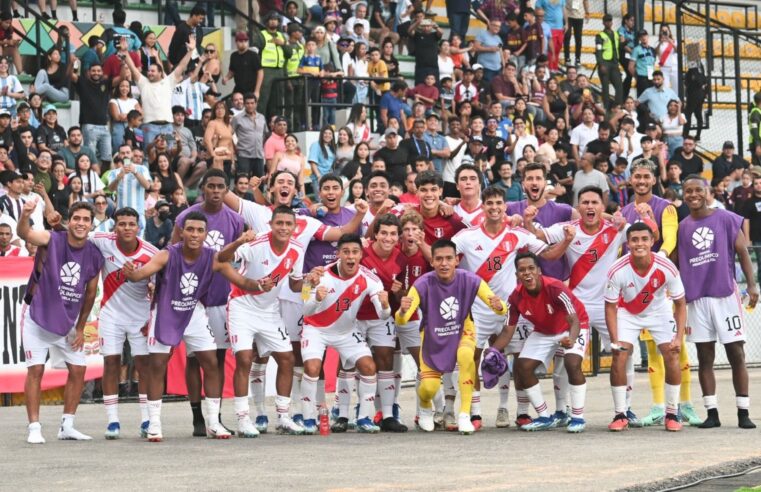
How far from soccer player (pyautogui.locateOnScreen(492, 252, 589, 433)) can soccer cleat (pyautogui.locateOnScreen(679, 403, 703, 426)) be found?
1.15 meters

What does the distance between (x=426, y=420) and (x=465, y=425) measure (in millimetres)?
564

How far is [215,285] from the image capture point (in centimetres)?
1352

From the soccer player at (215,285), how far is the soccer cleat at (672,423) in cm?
404

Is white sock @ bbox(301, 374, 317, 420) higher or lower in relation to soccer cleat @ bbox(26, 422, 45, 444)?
higher

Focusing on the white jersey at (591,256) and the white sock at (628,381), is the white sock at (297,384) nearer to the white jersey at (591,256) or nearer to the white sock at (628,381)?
the white jersey at (591,256)

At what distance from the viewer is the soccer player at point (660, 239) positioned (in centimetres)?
1390

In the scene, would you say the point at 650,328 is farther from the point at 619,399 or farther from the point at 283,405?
the point at 283,405

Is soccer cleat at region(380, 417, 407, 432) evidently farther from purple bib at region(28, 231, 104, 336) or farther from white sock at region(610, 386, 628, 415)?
purple bib at region(28, 231, 104, 336)

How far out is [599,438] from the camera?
503 inches

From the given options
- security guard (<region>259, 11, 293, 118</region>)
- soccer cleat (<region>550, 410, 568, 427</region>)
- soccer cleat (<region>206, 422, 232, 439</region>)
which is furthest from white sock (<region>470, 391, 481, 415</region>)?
security guard (<region>259, 11, 293, 118</region>)

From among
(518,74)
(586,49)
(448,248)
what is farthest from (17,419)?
(586,49)

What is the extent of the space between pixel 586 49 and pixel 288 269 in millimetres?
21532

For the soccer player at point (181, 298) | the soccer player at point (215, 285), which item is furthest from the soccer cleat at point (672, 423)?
the soccer player at point (215, 285)

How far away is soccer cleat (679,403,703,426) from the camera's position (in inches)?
550
